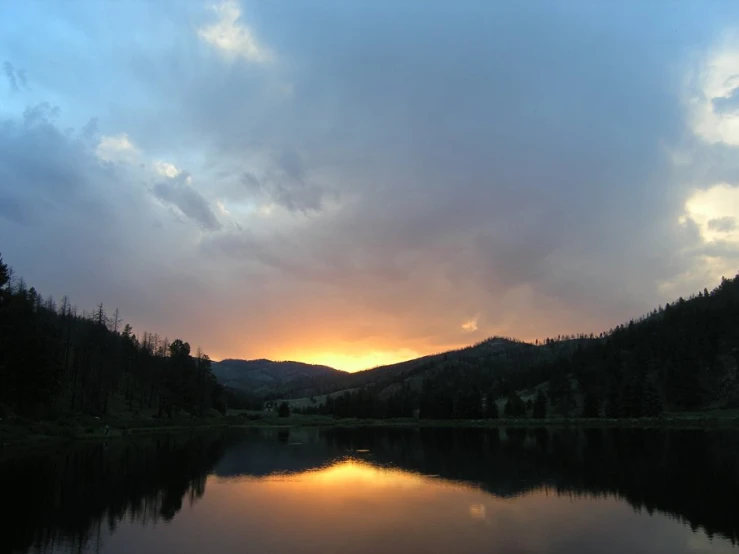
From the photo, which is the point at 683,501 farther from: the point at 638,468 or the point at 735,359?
the point at 735,359

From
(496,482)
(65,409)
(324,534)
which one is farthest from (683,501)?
(65,409)

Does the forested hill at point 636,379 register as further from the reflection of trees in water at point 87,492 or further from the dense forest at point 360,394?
the reflection of trees in water at point 87,492

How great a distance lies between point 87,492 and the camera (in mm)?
28438

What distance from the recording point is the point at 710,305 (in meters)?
160

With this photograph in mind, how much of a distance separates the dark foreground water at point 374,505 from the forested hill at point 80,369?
776 inches

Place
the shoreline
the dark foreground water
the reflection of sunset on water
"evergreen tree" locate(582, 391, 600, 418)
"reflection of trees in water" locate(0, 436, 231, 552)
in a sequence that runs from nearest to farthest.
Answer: the reflection of sunset on water
the dark foreground water
"reflection of trees in water" locate(0, 436, 231, 552)
the shoreline
"evergreen tree" locate(582, 391, 600, 418)

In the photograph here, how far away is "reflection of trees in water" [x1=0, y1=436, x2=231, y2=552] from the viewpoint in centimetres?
1961

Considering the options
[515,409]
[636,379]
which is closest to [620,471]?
[636,379]

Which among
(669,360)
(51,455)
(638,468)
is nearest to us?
(638,468)

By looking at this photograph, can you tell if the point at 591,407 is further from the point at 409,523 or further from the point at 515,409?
the point at 409,523

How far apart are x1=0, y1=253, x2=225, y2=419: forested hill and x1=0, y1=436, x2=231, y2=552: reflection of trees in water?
51.5 feet

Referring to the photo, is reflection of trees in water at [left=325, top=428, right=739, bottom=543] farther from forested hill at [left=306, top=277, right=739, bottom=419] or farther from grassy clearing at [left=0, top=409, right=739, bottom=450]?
forested hill at [left=306, top=277, right=739, bottom=419]

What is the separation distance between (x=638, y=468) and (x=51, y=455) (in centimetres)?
4840

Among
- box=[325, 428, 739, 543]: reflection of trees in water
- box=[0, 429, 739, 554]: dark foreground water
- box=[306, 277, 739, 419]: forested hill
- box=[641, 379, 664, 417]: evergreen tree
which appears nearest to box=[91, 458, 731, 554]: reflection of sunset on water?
box=[0, 429, 739, 554]: dark foreground water
